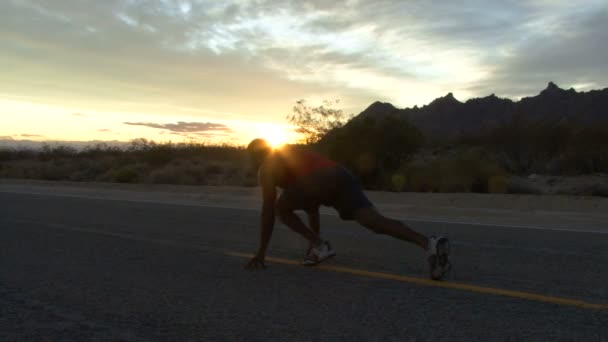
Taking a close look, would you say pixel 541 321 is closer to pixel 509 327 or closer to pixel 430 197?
pixel 509 327

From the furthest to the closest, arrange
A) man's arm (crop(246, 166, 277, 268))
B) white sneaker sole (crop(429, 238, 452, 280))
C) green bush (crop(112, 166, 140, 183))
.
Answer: green bush (crop(112, 166, 140, 183)) → man's arm (crop(246, 166, 277, 268)) → white sneaker sole (crop(429, 238, 452, 280))

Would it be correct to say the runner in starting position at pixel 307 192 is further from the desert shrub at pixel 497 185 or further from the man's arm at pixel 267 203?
the desert shrub at pixel 497 185

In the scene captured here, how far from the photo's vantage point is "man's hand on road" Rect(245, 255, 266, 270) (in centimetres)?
700

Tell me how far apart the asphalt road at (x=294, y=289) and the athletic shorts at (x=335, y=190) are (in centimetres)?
70

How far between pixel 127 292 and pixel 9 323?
46.5 inches

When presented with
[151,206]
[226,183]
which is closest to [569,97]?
[226,183]

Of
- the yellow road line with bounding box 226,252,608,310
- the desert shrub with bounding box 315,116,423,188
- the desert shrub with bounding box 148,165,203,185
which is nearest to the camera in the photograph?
the yellow road line with bounding box 226,252,608,310

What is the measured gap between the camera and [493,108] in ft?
237

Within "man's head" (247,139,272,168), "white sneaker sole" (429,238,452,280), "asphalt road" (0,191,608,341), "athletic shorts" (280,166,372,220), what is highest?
"man's head" (247,139,272,168)

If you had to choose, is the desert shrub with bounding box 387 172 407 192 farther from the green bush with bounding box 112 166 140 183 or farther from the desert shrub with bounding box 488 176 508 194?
the green bush with bounding box 112 166 140 183

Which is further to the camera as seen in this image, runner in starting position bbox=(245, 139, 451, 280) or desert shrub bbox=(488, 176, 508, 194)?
desert shrub bbox=(488, 176, 508, 194)

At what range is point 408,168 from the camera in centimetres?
2291

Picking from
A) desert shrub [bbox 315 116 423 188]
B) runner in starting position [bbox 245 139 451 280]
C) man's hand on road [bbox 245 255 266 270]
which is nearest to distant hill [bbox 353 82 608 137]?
desert shrub [bbox 315 116 423 188]

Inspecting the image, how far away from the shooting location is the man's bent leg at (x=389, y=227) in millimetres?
6461
